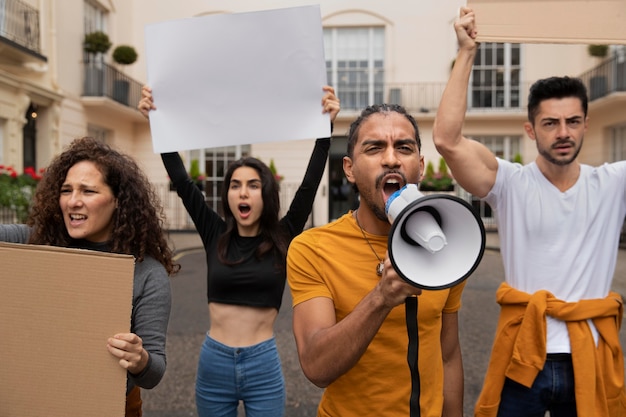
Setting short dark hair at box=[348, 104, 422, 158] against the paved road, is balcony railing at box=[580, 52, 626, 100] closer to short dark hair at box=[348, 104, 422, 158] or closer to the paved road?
the paved road

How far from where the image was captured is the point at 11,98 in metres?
12.9

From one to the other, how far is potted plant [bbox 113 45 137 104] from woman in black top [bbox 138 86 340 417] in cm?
1567

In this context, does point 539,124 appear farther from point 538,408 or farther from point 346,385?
point 346,385

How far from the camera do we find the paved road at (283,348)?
4.02 m

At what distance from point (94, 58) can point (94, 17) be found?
1570 mm

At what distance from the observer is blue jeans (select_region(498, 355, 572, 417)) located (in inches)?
82.6

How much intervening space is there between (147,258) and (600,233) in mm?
1775

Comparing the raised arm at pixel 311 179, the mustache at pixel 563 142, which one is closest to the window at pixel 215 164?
the raised arm at pixel 311 179

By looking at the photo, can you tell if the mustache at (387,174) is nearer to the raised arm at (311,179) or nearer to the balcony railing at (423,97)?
the raised arm at (311,179)

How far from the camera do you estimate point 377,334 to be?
1.60m

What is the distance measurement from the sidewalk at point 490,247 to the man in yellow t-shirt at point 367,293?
5665 millimetres

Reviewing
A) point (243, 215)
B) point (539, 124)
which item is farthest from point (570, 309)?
point (243, 215)

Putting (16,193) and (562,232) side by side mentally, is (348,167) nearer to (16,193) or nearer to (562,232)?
(562,232)

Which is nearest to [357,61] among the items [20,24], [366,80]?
[366,80]
